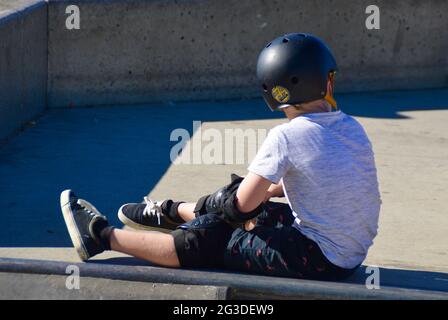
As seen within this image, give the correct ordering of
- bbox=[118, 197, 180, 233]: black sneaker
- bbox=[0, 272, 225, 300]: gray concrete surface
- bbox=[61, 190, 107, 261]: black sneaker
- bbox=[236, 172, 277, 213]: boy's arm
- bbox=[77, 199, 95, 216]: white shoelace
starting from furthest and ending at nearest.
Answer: bbox=[118, 197, 180, 233]: black sneaker → bbox=[77, 199, 95, 216]: white shoelace → bbox=[61, 190, 107, 261]: black sneaker → bbox=[0, 272, 225, 300]: gray concrete surface → bbox=[236, 172, 277, 213]: boy's arm

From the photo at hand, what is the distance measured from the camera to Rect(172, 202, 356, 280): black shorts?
436 cm

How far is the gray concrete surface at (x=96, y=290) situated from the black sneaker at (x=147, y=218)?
0.66 meters

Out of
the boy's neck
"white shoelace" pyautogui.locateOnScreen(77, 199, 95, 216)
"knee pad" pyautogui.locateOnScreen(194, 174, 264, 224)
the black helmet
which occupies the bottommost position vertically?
"white shoelace" pyautogui.locateOnScreen(77, 199, 95, 216)

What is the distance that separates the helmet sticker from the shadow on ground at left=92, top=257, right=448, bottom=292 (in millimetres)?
839

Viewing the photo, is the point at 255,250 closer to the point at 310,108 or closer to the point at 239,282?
the point at 239,282

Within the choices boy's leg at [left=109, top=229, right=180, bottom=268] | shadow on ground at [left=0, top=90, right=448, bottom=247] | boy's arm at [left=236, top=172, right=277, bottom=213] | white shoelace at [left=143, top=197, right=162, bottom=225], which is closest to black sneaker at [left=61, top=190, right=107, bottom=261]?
boy's leg at [left=109, top=229, right=180, bottom=268]

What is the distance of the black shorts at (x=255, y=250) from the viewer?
4.36 metres

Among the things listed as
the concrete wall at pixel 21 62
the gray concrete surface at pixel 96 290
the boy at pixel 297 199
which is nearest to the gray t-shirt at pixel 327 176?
the boy at pixel 297 199

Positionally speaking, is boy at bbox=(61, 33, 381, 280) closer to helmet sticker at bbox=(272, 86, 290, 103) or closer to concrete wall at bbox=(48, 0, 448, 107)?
helmet sticker at bbox=(272, 86, 290, 103)

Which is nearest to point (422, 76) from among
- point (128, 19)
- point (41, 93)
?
point (128, 19)

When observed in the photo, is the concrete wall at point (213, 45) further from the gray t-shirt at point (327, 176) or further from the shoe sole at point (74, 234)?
the gray t-shirt at point (327, 176)

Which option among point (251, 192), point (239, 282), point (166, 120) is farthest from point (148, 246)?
point (166, 120)

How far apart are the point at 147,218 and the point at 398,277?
1.33m
